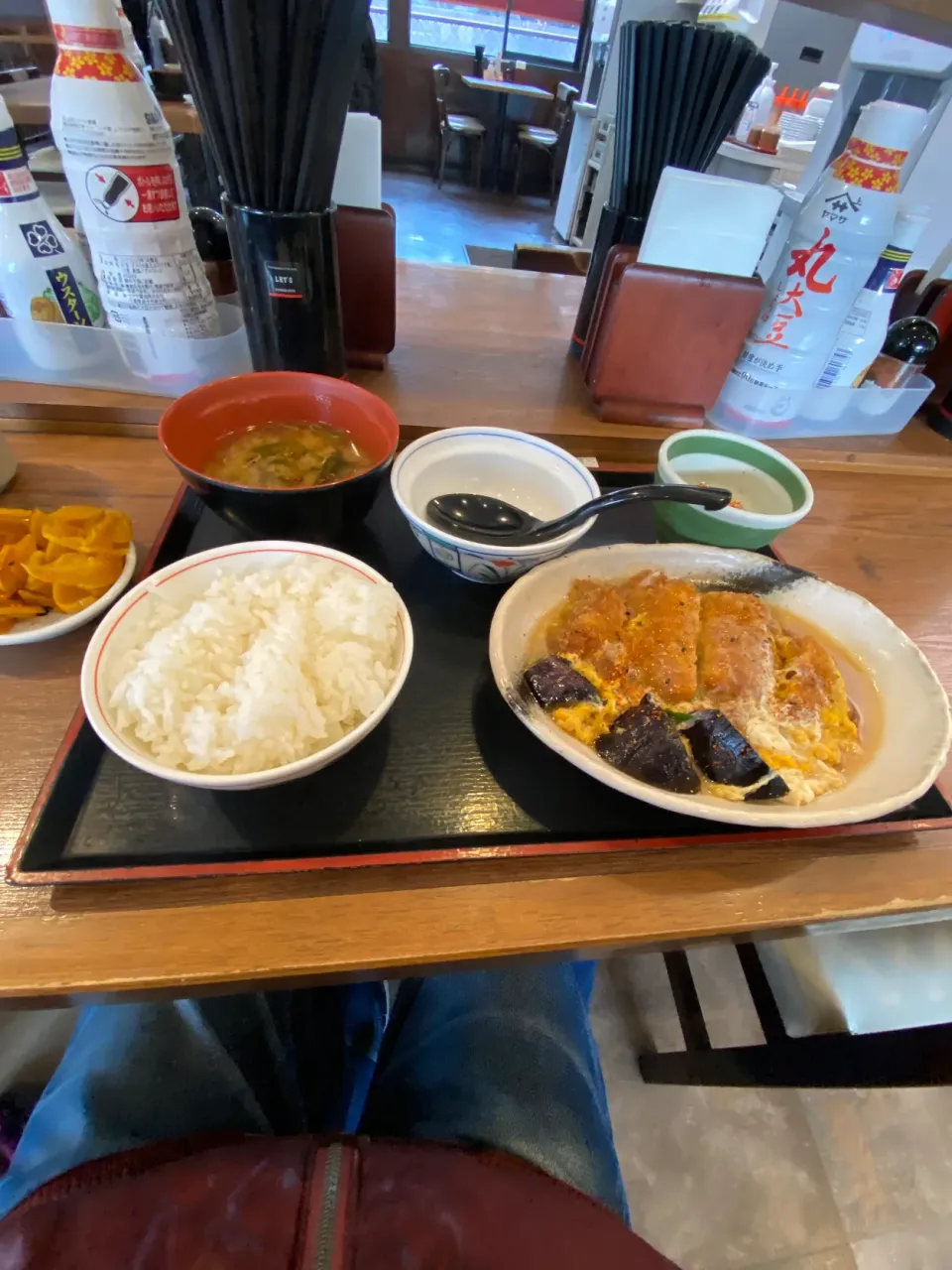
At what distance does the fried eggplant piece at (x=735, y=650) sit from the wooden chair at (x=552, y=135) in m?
9.46

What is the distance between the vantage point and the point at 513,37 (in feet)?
30.5

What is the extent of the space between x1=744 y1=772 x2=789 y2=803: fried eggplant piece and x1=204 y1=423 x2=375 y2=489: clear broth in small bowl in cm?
71

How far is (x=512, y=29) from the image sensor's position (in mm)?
9289

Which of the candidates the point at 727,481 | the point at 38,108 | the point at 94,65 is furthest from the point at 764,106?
the point at 94,65

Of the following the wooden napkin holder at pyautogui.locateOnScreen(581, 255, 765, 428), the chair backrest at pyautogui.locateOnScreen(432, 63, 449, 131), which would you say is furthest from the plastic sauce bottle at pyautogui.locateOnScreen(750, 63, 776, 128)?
the wooden napkin holder at pyautogui.locateOnScreen(581, 255, 765, 428)

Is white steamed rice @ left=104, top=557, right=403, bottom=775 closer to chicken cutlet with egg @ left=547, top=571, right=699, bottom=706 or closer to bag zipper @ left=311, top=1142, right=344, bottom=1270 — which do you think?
chicken cutlet with egg @ left=547, top=571, right=699, bottom=706

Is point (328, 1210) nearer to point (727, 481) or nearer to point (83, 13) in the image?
point (727, 481)

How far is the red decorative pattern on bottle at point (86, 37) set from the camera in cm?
99

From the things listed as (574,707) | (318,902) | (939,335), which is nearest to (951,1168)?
(574,707)

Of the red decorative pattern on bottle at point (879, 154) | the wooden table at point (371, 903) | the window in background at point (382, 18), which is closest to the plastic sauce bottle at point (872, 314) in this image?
the red decorative pattern on bottle at point (879, 154)

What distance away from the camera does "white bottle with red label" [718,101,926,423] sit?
3.78ft

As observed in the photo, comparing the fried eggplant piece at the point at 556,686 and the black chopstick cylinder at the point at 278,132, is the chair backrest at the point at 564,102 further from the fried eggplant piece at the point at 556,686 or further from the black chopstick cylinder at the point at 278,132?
the fried eggplant piece at the point at 556,686

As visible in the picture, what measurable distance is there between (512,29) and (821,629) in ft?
38.8

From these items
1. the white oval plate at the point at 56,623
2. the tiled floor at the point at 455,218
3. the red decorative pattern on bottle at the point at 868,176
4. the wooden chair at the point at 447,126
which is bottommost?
the tiled floor at the point at 455,218
